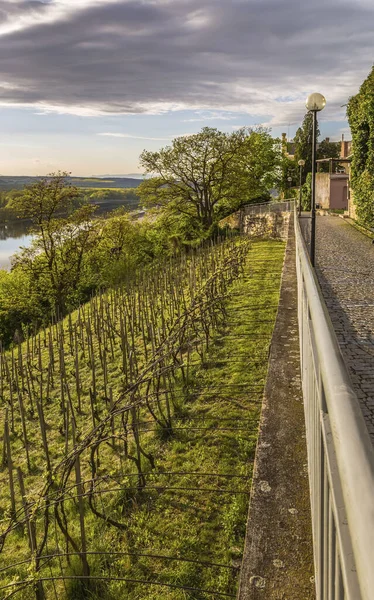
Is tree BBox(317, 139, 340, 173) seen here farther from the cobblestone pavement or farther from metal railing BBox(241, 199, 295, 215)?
the cobblestone pavement

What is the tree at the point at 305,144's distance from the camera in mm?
61750

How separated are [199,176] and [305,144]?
1209 inches

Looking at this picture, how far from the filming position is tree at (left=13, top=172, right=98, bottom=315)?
2792 cm

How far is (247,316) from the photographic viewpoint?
10.5 metres

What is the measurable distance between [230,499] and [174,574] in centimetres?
97

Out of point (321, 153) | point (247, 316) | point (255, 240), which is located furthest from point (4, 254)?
point (247, 316)

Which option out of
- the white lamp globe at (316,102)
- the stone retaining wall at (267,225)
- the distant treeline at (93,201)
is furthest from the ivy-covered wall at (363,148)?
the distant treeline at (93,201)

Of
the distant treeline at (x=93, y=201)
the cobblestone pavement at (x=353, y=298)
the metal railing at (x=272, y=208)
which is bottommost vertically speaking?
the cobblestone pavement at (x=353, y=298)

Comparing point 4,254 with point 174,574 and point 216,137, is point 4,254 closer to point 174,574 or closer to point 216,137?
point 216,137

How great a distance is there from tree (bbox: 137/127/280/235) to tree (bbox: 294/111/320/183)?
25.3 metres

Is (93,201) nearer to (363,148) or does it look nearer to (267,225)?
(267,225)

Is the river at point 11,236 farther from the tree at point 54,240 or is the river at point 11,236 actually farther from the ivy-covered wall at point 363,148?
the ivy-covered wall at point 363,148

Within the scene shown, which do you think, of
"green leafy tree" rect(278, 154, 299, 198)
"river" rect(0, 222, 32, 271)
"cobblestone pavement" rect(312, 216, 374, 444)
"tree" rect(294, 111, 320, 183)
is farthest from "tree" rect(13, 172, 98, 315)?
"river" rect(0, 222, 32, 271)

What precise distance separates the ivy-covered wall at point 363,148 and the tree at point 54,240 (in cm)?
1637
